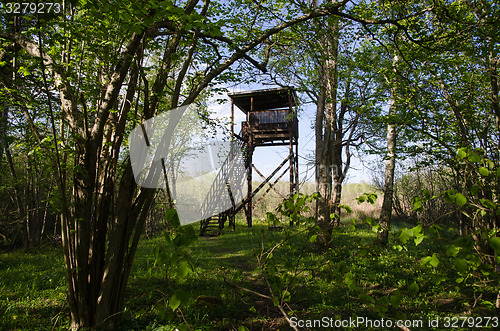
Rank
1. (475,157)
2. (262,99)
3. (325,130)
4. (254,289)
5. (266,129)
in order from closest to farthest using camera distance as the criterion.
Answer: (475,157), (254,289), (325,130), (266,129), (262,99)

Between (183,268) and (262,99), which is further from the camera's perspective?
(262,99)

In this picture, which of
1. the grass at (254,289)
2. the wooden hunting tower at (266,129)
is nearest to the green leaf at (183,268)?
the grass at (254,289)

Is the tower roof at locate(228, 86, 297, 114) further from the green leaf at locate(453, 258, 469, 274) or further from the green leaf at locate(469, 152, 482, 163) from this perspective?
the green leaf at locate(453, 258, 469, 274)

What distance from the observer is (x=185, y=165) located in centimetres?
1780

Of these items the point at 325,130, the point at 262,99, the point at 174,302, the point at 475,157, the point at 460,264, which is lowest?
the point at 174,302

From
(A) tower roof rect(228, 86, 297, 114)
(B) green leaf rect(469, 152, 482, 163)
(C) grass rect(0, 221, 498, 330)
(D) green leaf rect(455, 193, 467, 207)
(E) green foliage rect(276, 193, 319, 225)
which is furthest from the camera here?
(A) tower roof rect(228, 86, 297, 114)

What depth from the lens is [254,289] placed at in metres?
5.28

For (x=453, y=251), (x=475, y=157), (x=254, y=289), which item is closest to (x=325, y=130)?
(x=254, y=289)

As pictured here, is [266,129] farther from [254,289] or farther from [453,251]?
[453,251]

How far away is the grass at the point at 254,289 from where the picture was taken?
2.74 m

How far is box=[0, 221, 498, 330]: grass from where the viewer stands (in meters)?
2.74

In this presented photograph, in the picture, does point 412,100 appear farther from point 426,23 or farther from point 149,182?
point 149,182

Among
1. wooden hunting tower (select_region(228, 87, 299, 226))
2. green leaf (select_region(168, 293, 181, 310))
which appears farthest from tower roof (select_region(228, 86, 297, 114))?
green leaf (select_region(168, 293, 181, 310))

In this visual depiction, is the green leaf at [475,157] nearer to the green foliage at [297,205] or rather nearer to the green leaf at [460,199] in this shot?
the green leaf at [460,199]
